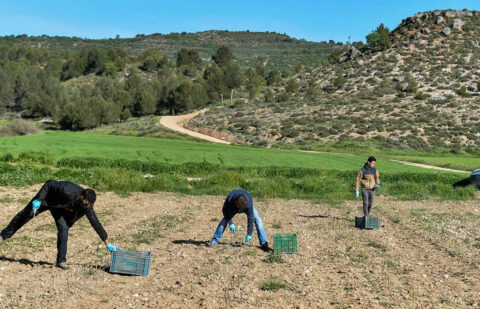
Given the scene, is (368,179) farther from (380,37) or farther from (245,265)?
(380,37)

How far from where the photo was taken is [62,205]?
31.7ft

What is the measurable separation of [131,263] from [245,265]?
8.91 feet

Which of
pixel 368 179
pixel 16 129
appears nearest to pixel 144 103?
pixel 16 129

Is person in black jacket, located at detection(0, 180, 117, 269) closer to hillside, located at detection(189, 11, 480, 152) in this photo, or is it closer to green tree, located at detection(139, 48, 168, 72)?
hillside, located at detection(189, 11, 480, 152)

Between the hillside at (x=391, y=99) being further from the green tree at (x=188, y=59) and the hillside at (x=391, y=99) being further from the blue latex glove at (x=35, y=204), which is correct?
the blue latex glove at (x=35, y=204)

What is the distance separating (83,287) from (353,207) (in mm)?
15266

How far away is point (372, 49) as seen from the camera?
108000 mm

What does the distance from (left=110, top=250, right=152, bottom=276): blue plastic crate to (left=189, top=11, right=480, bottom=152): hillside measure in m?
46.2

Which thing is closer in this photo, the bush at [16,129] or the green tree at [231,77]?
the bush at [16,129]

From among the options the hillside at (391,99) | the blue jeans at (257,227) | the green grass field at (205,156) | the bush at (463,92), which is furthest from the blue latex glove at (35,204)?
the bush at (463,92)

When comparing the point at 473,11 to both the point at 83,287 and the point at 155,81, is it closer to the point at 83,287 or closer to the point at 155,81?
the point at 155,81

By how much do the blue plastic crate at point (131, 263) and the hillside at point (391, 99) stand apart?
152ft

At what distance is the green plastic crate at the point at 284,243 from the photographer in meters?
12.1

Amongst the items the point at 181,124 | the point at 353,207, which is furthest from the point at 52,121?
the point at 353,207
